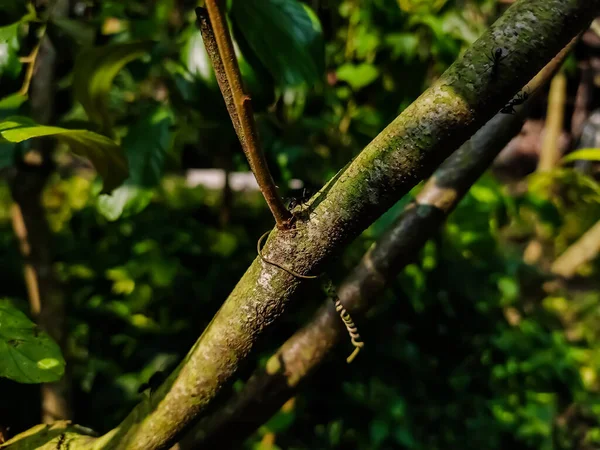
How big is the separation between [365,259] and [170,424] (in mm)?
328

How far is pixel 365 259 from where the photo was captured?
73 cm

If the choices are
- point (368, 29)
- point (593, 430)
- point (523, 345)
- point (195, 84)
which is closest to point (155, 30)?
point (195, 84)

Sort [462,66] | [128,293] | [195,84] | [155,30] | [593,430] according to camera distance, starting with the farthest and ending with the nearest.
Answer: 1. [593,430]
2. [128,293]
3. [155,30]
4. [195,84]
5. [462,66]

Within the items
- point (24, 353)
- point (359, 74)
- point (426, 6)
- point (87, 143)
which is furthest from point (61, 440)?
point (426, 6)

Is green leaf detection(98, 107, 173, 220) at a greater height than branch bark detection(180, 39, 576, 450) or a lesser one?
greater

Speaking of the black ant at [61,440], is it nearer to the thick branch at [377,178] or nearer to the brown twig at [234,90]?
the thick branch at [377,178]

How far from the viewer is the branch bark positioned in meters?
0.69

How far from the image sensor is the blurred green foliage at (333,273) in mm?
978

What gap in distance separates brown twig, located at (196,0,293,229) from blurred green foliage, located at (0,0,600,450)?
1.37 ft

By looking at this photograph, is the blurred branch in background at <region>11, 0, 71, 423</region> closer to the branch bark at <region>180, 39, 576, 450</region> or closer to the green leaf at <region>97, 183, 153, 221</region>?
the green leaf at <region>97, 183, 153, 221</region>

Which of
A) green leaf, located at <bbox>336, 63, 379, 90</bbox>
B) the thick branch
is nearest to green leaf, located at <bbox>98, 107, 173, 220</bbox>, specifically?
the thick branch

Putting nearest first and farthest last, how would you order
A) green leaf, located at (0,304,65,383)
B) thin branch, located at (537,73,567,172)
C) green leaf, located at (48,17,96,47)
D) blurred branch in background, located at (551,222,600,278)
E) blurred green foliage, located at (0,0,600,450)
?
green leaf, located at (0,304,65,383)
green leaf, located at (48,17,96,47)
blurred green foliage, located at (0,0,600,450)
blurred branch in background, located at (551,222,600,278)
thin branch, located at (537,73,567,172)

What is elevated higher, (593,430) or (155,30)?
(155,30)

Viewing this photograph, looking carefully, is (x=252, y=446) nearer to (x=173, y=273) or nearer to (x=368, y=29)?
(x=173, y=273)
